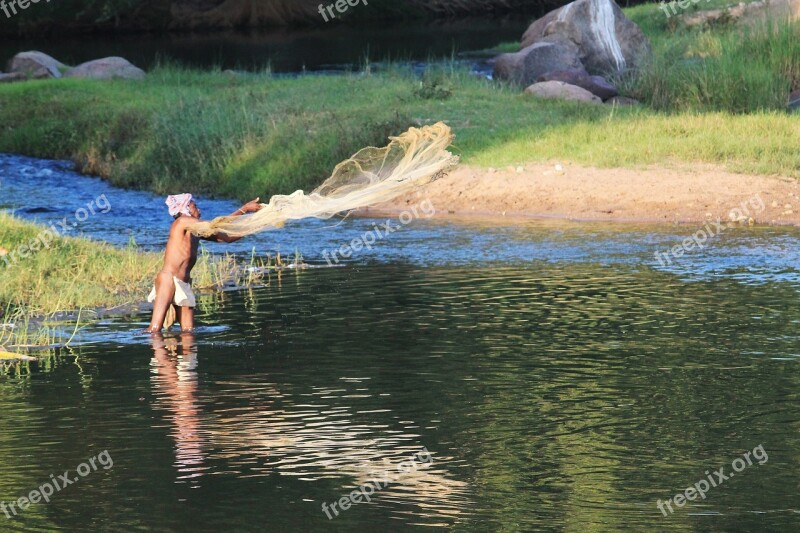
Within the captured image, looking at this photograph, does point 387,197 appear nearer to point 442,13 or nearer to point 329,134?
point 329,134

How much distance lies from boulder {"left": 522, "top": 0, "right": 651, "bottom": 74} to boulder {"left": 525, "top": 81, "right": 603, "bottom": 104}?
4736 millimetres

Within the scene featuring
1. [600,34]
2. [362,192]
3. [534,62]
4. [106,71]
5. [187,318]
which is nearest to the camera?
[362,192]

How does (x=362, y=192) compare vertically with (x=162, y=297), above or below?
above

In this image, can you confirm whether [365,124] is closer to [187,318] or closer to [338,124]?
[338,124]

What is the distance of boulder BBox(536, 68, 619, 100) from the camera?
26547 millimetres

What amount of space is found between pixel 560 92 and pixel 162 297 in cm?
1420

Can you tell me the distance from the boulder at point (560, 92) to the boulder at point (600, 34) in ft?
15.5

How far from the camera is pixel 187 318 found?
499 inches

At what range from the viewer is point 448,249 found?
17.0m

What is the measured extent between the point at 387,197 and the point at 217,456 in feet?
12.2

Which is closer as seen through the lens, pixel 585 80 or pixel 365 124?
pixel 365 124

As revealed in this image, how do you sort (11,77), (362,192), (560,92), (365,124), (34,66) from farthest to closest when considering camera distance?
1. (34,66)
2. (11,77)
3. (560,92)
4. (365,124)
5. (362,192)

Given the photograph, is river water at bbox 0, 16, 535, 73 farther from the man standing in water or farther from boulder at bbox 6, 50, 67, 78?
the man standing in water

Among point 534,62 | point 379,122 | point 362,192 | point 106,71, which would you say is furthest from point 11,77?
point 362,192
